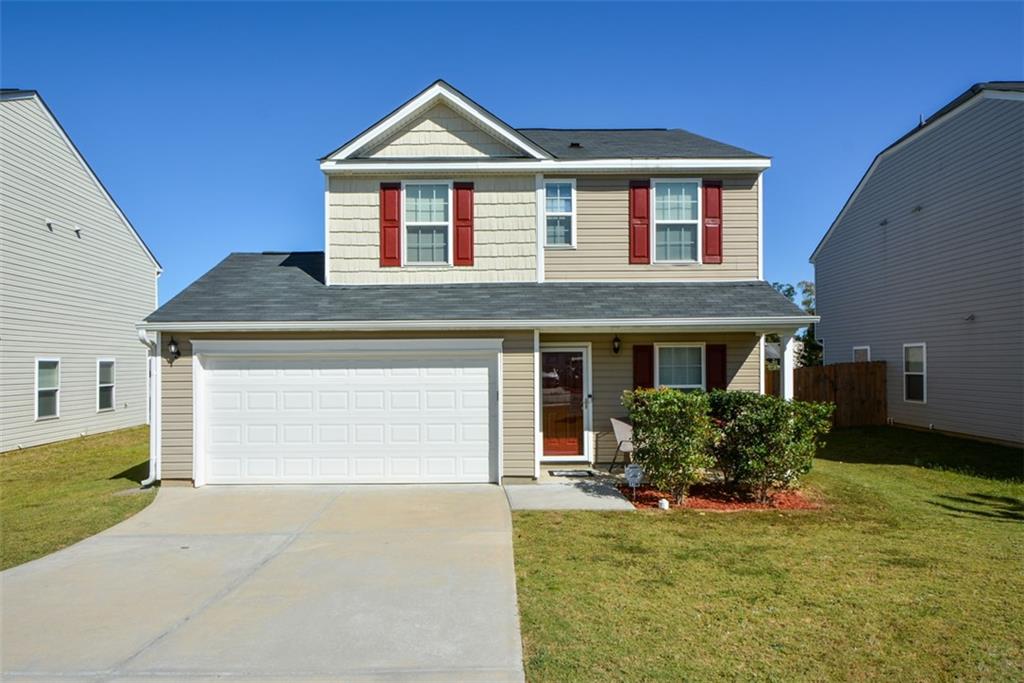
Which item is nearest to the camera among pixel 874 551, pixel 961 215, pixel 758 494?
pixel 874 551

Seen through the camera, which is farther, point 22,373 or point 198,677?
point 22,373

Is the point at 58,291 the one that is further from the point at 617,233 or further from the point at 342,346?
the point at 617,233

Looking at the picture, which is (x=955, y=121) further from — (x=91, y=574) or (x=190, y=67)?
(x=91, y=574)

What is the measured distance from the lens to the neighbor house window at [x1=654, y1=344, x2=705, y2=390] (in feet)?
33.2

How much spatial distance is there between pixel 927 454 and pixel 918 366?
4.16m

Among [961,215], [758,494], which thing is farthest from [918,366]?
[758,494]

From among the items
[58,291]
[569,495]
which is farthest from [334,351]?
[58,291]

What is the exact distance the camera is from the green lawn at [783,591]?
363 cm

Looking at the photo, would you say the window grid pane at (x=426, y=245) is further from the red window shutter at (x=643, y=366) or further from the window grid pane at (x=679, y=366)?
the window grid pane at (x=679, y=366)

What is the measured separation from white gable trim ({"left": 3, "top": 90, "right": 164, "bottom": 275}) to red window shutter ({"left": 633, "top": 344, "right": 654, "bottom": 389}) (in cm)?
1539

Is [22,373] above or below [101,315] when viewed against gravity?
below

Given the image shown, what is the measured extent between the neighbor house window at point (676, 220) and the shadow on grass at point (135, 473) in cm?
1001

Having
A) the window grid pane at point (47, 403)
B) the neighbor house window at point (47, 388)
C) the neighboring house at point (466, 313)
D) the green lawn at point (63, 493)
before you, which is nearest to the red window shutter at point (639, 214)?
the neighboring house at point (466, 313)

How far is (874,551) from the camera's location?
577 centimetres
